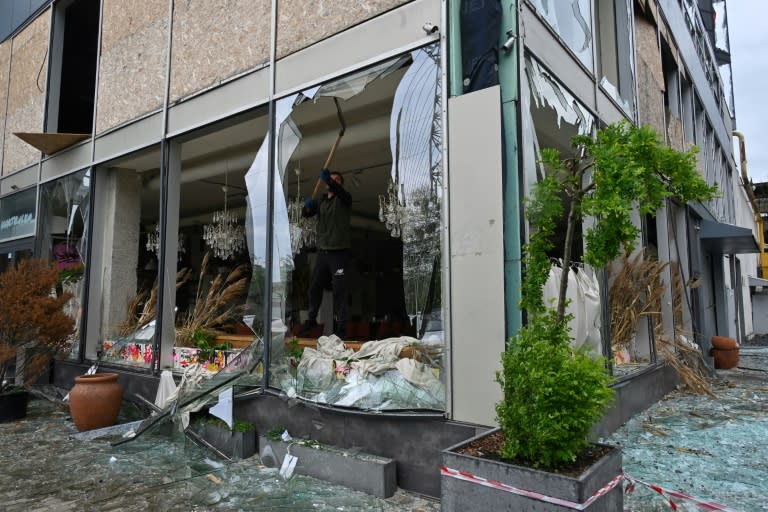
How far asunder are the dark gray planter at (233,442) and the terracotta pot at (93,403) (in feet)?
4.70

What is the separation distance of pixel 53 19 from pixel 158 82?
3.74 m

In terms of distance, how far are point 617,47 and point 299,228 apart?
4.41 m

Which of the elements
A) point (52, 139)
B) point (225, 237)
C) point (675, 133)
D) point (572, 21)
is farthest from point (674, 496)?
point (52, 139)

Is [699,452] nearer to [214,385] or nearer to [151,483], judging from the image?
[214,385]

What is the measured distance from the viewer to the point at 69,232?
24.2 ft

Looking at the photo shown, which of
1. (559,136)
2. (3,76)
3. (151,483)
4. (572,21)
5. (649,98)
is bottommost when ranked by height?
(151,483)

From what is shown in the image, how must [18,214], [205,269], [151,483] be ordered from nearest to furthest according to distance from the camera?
[151,483] < [205,269] < [18,214]

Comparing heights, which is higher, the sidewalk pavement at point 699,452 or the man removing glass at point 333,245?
the man removing glass at point 333,245

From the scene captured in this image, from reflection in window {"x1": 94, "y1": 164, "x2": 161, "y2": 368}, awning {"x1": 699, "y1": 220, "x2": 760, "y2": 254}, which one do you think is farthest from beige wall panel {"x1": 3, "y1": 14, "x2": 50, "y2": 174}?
awning {"x1": 699, "y1": 220, "x2": 760, "y2": 254}

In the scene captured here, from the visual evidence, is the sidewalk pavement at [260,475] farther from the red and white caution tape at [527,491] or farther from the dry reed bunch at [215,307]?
the dry reed bunch at [215,307]

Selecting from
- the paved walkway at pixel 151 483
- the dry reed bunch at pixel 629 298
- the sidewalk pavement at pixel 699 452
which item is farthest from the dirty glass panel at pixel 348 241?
the dry reed bunch at pixel 629 298

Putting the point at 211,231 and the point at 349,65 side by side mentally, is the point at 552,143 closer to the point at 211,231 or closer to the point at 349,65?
the point at 349,65

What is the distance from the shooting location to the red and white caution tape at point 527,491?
7.07 feet

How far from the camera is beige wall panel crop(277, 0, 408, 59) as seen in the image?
408 cm
